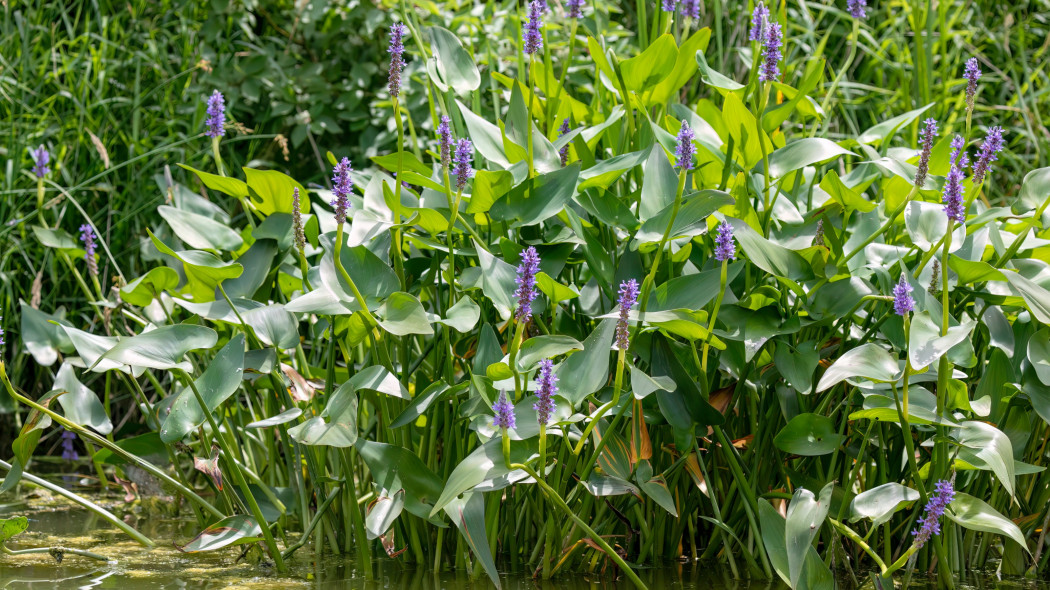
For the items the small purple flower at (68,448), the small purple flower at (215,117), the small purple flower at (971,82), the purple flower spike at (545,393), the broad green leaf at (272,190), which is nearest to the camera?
the purple flower spike at (545,393)

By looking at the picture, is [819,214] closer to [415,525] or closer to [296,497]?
[415,525]

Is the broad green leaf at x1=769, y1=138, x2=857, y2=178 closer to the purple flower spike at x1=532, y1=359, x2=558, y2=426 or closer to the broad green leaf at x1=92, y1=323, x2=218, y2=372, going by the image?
the purple flower spike at x1=532, y1=359, x2=558, y2=426

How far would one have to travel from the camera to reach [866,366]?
4.29 feet

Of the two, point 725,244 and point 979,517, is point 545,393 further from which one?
point 979,517

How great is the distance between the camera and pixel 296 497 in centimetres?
181

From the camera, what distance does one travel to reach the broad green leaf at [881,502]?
1.32 meters

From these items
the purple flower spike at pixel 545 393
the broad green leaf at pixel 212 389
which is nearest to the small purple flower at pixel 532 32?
the purple flower spike at pixel 545 393

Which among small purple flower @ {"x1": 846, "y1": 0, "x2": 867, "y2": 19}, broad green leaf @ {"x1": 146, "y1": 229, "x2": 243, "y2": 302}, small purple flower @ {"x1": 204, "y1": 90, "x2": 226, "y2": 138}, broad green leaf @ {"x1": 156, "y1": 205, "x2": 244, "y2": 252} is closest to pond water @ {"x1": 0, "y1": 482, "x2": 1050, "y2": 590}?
broad green leaf @ {"x1": 146, "y1": 229, "x2": 243, "y2": 302}

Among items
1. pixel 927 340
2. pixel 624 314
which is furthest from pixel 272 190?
pixel 927 340

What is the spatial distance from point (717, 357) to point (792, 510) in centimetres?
34

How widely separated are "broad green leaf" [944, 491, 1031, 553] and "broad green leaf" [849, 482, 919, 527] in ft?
0.20

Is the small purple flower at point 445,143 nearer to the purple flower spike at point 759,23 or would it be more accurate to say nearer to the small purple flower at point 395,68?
the small purple flower at point 395,68

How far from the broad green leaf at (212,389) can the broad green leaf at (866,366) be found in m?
0.92

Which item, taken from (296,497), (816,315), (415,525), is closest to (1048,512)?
(816,315)
